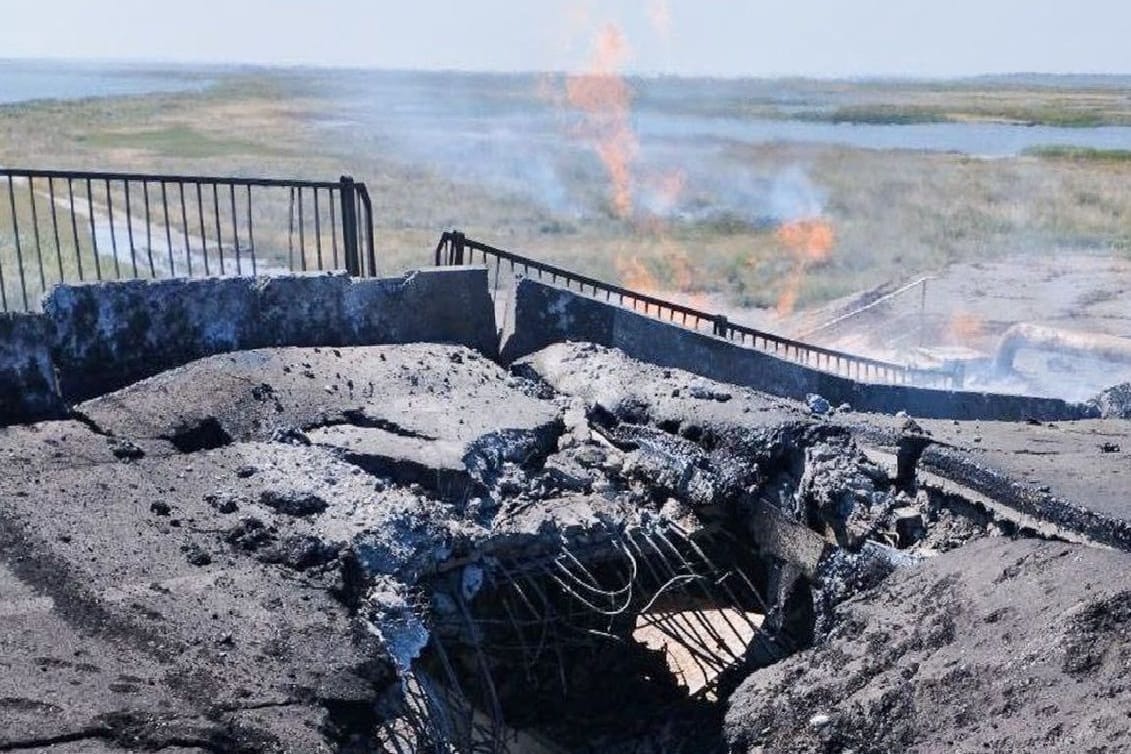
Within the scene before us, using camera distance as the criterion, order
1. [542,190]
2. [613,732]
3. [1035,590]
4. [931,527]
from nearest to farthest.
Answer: [1035,590] < [931,527] < [613,732] < [542,190]

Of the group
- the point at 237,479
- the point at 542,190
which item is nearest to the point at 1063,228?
the point at 542,190

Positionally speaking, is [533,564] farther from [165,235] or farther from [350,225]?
[165,235]

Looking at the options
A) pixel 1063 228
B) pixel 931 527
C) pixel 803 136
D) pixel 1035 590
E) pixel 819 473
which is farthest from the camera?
pixel 803 136

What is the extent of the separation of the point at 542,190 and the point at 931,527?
3809 cm

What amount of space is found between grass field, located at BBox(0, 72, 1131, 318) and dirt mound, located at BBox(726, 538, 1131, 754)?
2005 cm

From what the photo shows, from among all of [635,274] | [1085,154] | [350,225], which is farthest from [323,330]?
[1085,154]

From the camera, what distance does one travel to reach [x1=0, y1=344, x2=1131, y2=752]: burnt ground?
14.3 ft

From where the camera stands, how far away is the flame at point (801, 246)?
2664 centimetres

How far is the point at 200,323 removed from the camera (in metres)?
7.43

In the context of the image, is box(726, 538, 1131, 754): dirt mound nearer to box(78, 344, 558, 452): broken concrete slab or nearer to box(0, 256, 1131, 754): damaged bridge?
box(0, 256, 1131, 754): damaged bridge

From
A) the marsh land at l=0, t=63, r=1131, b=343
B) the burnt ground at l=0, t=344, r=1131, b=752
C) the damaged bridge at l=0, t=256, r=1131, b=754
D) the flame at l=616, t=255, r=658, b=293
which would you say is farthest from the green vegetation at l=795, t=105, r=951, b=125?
the burnt ground at l=0, t=344, r=1131, b=752

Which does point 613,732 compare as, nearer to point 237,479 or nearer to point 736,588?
point 736,588

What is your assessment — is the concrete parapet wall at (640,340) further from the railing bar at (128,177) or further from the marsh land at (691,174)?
the marsh land at (691,174)

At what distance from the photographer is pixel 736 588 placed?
7.14 meters
